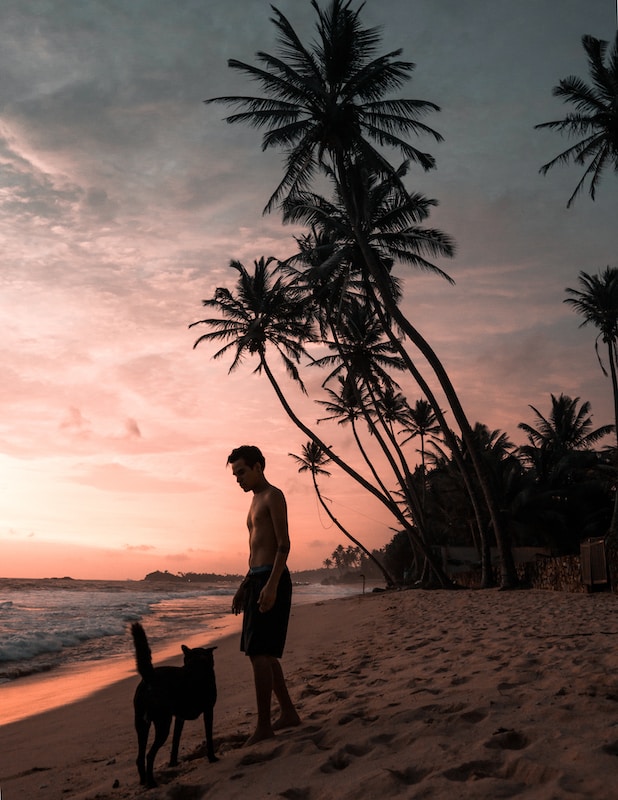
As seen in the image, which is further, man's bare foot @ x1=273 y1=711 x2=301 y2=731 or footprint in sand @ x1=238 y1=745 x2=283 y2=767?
man's bare foot @ x1=273 y1=711 x2=301 y2=731

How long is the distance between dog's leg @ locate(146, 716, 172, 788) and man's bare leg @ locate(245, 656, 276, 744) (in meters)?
0.59

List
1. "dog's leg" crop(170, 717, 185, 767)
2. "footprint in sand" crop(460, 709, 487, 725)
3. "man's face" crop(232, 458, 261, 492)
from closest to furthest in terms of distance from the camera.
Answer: "footprint in sand" crop(460, 709, 487, 725), "dog's leg" crop(170, 717, 185, 767), "man's face" crop(232, 458, 261, 492)

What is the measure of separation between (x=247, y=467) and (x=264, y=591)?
82 cm

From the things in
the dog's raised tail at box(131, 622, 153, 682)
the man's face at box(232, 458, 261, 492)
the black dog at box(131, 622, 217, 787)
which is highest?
the man's face at box(232, 458, 261, 492)

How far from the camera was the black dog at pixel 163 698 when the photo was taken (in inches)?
122

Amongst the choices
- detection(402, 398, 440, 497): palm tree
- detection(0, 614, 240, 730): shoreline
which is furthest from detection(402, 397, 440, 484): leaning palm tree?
detection(0, 614, 240, 730): shoreline

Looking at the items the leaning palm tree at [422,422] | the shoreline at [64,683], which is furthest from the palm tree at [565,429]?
the shoreline at [64,683]

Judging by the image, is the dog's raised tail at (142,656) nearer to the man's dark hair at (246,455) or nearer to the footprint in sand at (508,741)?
the man's dark hair at (246,455)

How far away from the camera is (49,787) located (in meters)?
3.51

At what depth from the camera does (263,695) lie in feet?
11.7

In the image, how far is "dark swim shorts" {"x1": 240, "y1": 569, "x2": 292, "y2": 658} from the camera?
364 centimetres

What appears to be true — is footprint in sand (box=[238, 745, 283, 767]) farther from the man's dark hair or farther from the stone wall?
the stone wall

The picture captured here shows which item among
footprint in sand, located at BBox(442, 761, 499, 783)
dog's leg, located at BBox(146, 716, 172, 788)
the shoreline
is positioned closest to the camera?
footprint in sand, located at BBox(442, 761, 499, 783)

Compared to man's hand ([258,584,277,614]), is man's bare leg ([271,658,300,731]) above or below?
below
